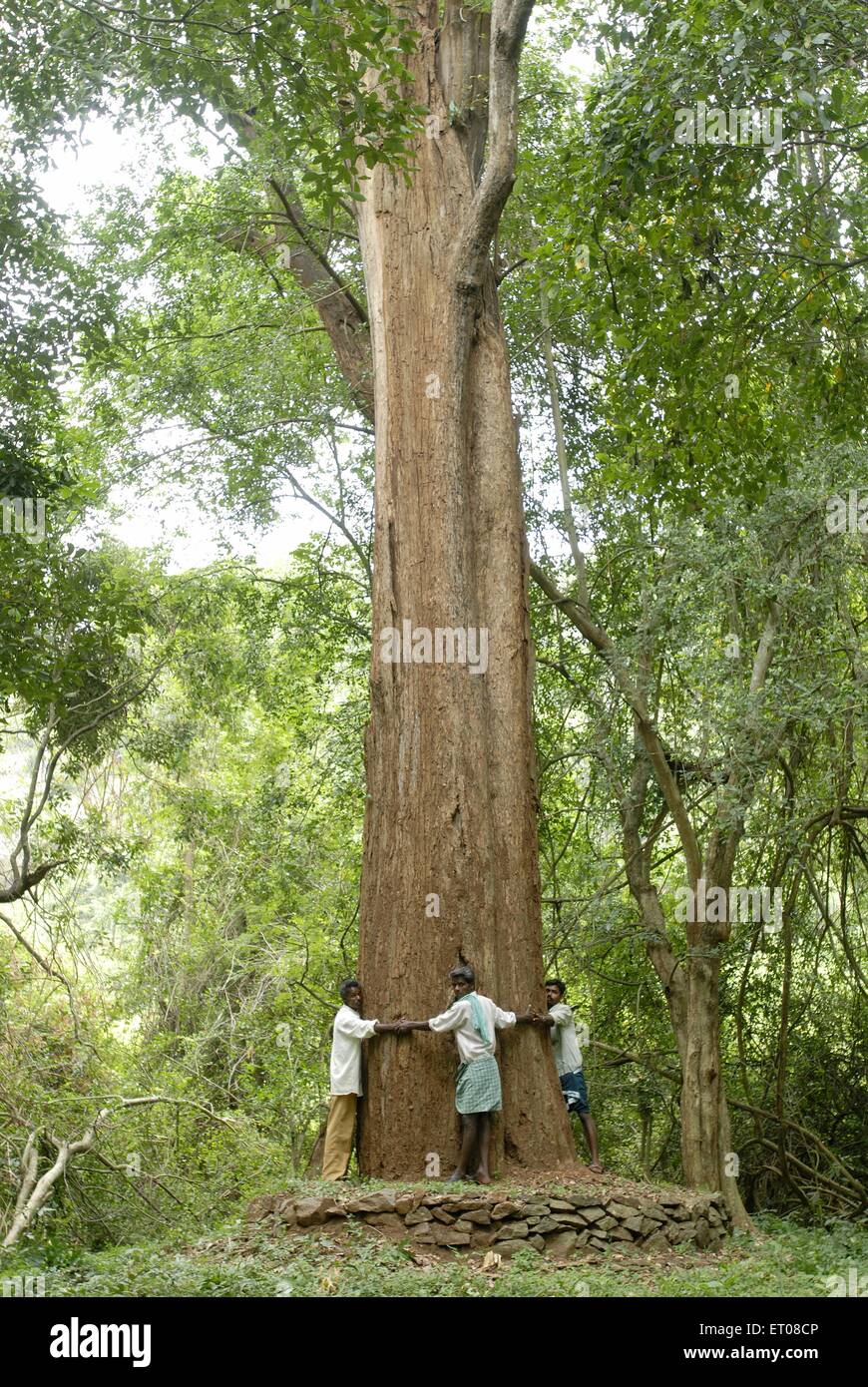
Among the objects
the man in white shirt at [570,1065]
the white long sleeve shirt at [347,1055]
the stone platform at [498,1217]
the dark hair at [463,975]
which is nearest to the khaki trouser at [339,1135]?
the white long sleeve shirt at [347,1055]

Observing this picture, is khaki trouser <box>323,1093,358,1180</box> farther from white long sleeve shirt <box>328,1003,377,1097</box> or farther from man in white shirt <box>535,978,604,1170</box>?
man in white shirt <box>535,978,604,1170</box>

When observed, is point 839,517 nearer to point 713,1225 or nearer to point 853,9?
point 853,9

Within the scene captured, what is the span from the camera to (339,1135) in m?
8.20

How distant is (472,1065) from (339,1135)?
1042 mm

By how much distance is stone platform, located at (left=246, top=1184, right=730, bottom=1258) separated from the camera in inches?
268

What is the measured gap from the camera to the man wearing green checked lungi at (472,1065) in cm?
768

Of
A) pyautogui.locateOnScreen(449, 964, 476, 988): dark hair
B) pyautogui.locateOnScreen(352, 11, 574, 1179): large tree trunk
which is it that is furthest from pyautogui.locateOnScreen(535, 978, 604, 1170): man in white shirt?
pyautogui.locateOnScreen(449, 964, 476, 988): dark hair

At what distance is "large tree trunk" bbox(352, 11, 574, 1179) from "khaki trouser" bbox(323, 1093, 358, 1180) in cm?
20

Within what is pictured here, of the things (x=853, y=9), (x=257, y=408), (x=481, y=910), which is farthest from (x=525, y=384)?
Result: (x=481, y=910)

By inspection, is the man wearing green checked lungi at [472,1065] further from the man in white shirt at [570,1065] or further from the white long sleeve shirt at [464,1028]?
the man in white shirt at [570,1065]

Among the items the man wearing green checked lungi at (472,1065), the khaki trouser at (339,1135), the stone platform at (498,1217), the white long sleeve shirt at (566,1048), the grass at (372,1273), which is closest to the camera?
the grass at (372,1273)

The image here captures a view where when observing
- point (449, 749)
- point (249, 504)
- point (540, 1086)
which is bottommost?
point (540, 1086)

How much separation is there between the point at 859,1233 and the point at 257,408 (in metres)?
9.27
